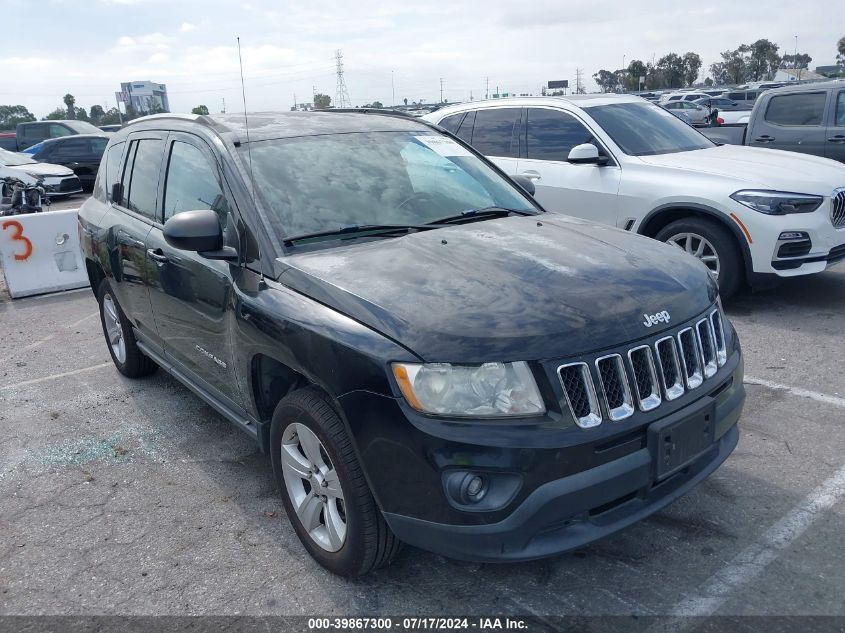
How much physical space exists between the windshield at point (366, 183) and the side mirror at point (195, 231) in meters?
0.26

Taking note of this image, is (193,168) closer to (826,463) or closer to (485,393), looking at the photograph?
(485,393)

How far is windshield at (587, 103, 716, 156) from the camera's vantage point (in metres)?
6.98

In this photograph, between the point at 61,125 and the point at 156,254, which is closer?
the point at 156,254

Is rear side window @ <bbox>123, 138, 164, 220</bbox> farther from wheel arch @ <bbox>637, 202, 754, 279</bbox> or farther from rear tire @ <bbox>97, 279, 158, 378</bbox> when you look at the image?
wheel arch @ <bbox>637, 202, 754, 279</bbox>

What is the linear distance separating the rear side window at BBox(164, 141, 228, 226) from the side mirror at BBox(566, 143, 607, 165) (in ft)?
12.9

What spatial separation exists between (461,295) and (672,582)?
55.6 inches

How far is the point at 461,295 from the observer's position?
273 centimetres

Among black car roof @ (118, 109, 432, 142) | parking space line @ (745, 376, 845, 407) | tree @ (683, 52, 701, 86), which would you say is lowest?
parking space line @ (745, 376, 845, 407)

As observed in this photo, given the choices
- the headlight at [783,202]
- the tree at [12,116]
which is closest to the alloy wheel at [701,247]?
the headlight at [783,202]

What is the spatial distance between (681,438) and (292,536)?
179 cm

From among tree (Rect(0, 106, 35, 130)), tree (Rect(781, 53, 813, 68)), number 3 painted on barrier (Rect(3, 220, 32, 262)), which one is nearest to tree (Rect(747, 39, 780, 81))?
tree (Rect(781, 53, 813, 68))

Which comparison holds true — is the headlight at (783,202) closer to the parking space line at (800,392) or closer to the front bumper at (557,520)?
the parking space line at (800,392)

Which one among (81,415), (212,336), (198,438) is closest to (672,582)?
(212,336)

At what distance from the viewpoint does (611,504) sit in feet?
8.55
